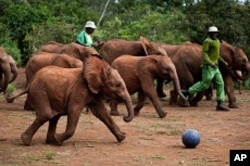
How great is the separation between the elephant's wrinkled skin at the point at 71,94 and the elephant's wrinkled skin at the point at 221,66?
6.80 meters

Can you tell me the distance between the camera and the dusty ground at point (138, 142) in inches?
358

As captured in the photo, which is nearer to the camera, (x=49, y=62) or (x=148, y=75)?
(x=148, y=75)

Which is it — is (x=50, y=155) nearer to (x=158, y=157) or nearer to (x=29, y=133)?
(x=29, y=133)

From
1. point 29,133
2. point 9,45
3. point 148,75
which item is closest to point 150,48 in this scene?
point 148,75

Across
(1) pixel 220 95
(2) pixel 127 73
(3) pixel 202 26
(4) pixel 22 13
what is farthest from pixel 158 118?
(4) pixel 22 13

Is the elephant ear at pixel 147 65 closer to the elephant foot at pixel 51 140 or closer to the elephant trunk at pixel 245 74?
the elephant trunk at pixel 245 74

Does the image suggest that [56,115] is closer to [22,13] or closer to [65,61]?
[65,61]

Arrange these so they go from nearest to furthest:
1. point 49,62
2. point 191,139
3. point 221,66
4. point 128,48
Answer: point 191,139
point 49,62
point 221,66
point 128,48

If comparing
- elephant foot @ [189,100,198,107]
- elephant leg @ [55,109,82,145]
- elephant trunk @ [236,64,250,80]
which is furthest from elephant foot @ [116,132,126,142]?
elephant trunk @ [236,64,250,80]

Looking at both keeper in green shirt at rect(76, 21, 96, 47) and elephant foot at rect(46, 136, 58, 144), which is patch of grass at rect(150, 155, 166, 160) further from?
keeper in green shirt at rect(76, 21, 96, 47)

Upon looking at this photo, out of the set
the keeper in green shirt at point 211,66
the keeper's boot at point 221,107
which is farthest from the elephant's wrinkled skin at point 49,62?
the keeper's boot at point 221,107

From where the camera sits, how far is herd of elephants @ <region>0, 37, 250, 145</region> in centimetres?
1038

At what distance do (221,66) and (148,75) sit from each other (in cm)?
350

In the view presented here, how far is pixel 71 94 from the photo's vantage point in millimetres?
10336
